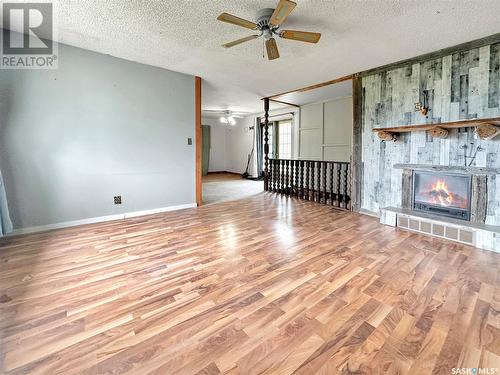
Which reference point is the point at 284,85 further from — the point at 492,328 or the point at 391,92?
the point at 492,328

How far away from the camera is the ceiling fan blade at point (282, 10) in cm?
194

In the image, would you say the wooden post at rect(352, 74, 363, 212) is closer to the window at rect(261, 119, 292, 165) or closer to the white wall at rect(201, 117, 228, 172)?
the window at rect(261, 119, 292, 165)

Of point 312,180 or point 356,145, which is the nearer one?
point 356,145

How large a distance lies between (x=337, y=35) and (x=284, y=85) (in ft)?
7.14

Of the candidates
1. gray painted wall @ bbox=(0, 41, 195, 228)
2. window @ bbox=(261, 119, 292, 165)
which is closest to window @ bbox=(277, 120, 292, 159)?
window @ bbox=(261, 119, 292, 165)

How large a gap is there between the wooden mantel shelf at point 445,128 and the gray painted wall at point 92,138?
3.27 meters

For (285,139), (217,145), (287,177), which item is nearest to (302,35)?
(287,177)

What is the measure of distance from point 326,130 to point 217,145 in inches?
201

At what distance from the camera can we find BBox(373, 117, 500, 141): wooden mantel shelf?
103 inches

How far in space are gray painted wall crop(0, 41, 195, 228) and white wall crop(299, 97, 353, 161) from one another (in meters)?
3.94

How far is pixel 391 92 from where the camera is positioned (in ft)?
12.2

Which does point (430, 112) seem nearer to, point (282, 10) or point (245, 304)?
point (282, 10)

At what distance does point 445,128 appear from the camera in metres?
3.10

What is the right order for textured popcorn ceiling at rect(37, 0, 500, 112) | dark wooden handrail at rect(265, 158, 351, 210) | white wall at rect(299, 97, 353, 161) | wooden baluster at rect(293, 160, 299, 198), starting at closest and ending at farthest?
textured popcorn ceiling at rect(37, 0, 500, 112), dark wooden handrail at rect(265, 158, 351, 210), wooden baluster at rect(293, 160, 299, 198), white wall at rect(299, 97, 353, 161)
